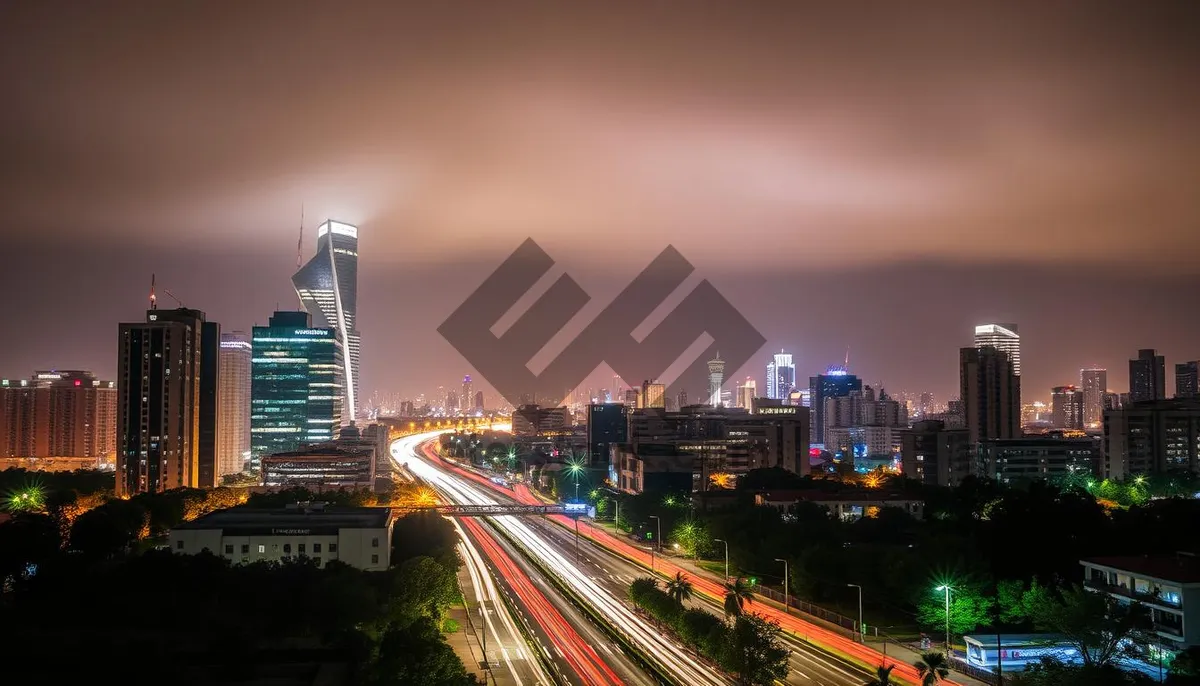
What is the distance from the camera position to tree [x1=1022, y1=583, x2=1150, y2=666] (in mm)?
18156

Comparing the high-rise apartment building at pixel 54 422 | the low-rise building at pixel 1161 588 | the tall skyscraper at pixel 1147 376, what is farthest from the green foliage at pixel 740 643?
the tall skyscraper at pixel 1147 376

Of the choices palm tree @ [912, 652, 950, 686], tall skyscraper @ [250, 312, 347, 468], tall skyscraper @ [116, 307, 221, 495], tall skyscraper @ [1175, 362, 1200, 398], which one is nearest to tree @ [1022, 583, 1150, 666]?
palm tree @ [912, 652, 950, 686]

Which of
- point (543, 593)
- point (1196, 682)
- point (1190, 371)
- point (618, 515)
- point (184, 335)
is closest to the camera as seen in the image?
point (1196, 682)

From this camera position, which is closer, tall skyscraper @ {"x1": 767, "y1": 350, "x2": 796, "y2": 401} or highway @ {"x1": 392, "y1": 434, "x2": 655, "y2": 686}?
highway @ {"x1": 392, "y1": 434, "x2": 655, "y2": 686}

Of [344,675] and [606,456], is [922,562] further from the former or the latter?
[606,456]

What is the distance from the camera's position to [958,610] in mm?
21797

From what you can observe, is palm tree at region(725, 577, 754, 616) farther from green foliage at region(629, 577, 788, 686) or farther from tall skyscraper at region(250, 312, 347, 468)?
tall skyscraper at region(250, 312, 347, 468)

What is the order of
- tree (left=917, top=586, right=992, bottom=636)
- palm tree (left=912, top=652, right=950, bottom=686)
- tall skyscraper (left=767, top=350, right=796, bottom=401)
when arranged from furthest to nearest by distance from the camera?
tall skyscraper (left=767, top=350, right=796, bottom=401) < tree (left=917, top=586, right=992, bottom=636) < palm tree (left=912, top=652, right=950, bottom=686)

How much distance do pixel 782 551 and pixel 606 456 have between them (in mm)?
41261

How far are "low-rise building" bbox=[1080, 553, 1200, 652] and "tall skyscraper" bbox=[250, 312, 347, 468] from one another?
68988mm

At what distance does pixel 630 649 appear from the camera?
822 inches

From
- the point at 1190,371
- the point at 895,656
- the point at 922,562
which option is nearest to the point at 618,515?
the point at 922,562

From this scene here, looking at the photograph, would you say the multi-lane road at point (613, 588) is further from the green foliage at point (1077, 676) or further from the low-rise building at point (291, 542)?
the low-rise building at point (291, 542)

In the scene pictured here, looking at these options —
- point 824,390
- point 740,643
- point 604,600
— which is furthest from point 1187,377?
point 740,643
